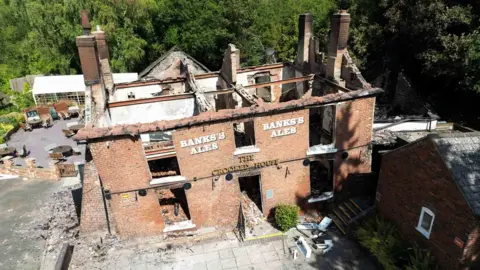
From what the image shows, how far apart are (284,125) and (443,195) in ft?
19.0

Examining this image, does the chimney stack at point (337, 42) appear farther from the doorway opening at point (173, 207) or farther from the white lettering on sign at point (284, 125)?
the doorway opening at point (173, 207)

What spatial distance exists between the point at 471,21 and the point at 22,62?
4915 cm

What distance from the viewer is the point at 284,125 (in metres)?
12.5

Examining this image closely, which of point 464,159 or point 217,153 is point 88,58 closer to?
point 217,153

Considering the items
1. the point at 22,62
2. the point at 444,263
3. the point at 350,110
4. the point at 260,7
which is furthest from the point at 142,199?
the point at 22,62

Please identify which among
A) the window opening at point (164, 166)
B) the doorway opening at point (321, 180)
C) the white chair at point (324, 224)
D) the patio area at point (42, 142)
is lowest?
the patio area at point (42, 142)

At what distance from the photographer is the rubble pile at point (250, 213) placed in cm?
1356

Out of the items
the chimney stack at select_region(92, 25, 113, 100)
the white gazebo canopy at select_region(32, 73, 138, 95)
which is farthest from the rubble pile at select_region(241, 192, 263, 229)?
the white gazebo canopy at select_region(32, 73, 138, 95)

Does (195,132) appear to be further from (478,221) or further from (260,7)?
(260,7)

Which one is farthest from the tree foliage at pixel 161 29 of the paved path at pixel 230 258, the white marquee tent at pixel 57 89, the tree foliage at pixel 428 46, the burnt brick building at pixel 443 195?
the paved path at pixel 230 258

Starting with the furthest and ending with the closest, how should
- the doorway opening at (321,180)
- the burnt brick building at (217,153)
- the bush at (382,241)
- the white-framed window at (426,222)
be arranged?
the doorway opening at (321,180)
the burnt brick building at (217,153)
the bush at (382,241)
the white-framed window at (426,222)

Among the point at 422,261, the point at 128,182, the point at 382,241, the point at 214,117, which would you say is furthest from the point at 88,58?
the point at 422,261

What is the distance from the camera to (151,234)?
13156 millimetres

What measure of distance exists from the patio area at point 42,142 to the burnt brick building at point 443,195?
20.0 m
